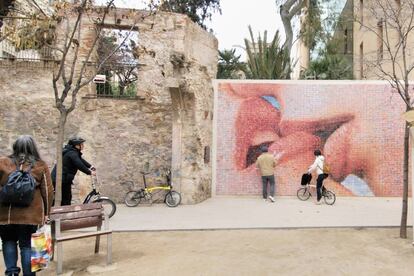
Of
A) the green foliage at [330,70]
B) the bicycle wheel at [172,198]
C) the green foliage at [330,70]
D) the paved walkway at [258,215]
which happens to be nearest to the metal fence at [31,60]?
the paved walkway at [258,215]

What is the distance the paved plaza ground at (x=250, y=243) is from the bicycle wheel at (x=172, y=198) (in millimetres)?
391

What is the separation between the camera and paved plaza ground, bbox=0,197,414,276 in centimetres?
540

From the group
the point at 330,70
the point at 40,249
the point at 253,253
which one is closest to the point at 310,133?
the point at 253,253

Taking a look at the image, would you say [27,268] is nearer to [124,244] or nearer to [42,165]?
[42,165]

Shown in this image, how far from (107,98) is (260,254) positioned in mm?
6843

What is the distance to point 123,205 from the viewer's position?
10.9 m

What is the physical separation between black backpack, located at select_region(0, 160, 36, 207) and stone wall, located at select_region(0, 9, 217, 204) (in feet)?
21.6

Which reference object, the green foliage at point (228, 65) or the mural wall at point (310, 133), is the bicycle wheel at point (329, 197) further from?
the green foliage at point (228, 65)

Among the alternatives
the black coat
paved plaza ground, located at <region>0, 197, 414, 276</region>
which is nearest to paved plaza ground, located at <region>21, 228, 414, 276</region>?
paved plaza ground, located at <region>0, 197, 414, 276</region>

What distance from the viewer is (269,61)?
16.0 meters

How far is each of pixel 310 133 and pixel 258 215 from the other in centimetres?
425

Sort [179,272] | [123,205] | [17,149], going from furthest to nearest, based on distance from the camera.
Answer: [123,205], [179,272], [17,149]

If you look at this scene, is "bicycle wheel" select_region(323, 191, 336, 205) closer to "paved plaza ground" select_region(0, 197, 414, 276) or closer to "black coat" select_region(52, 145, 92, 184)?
"paved plaza ground" select_region(0, 197, 414, 276)

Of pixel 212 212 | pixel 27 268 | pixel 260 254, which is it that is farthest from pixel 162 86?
pixel 27 268
